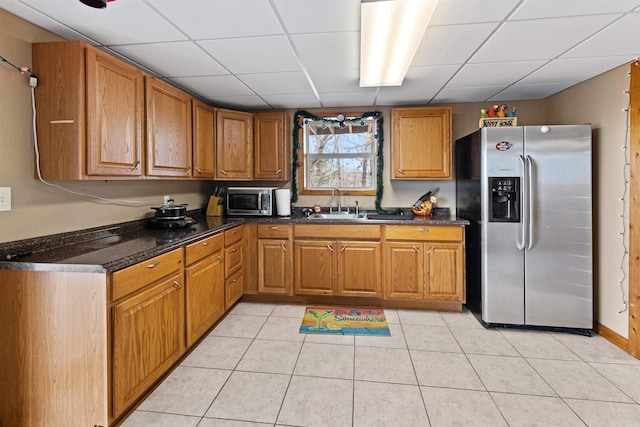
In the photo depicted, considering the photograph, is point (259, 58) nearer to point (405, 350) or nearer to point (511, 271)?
point (405, 350)

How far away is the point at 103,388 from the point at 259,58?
7.45ft

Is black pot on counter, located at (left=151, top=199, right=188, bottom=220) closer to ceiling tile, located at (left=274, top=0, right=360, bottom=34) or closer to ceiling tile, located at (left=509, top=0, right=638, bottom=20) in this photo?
ceiling tile, located at (left=274, top=0, right=360, bottom=34)

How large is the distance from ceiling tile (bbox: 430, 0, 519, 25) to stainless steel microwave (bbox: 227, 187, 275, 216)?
2.37m

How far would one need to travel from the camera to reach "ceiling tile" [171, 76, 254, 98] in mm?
2926

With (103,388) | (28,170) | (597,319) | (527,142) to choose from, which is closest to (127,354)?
(103,388)

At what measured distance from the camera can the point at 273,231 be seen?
3537mm

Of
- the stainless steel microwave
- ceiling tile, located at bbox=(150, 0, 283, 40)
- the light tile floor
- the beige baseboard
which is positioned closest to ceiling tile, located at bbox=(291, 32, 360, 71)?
ceiling tile, located at bbox=(150, 0, 283, 40)

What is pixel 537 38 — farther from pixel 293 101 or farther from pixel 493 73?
pixel 293 101

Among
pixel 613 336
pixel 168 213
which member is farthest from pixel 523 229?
pixel 168 213

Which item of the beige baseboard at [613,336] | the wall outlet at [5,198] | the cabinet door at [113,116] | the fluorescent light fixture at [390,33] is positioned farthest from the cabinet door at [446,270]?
the wall outlet at [5,198]

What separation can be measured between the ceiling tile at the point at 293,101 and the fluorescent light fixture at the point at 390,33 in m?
1.01

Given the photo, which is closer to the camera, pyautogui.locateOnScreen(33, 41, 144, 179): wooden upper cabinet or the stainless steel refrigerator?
pyautogui.locateOnScreen(33, 41, 144, 179): wooden upper cabinet

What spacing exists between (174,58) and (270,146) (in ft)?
5.06

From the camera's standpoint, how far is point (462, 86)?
3.14 m
